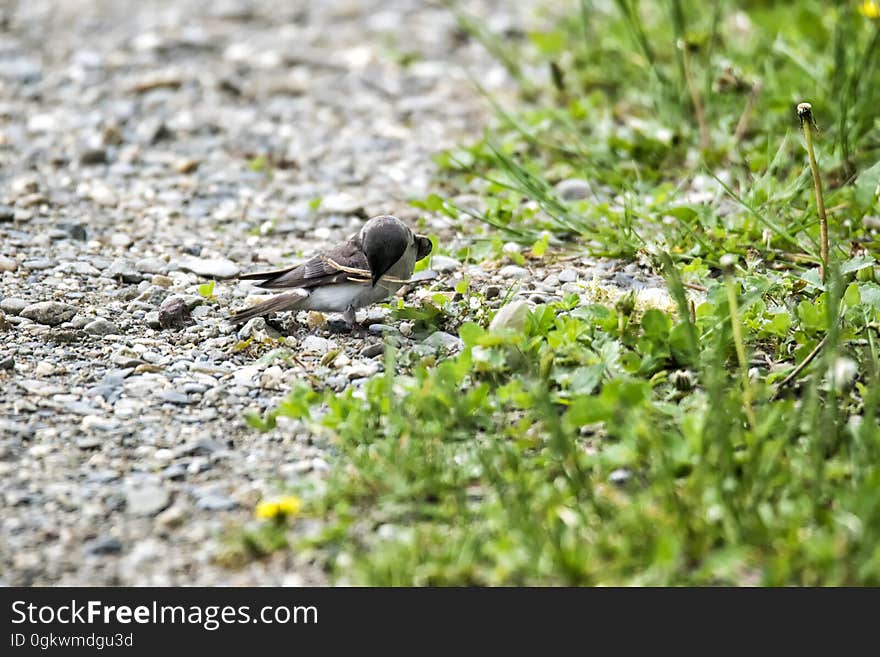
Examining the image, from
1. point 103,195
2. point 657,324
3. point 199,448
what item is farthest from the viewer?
point 103,195

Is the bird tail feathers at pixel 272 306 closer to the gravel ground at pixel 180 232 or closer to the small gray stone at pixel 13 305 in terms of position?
the gravel ground at pixel 180 232

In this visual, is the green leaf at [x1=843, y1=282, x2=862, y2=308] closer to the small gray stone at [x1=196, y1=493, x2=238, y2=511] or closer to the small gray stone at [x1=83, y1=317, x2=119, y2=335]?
the small gray stone at [x1=196, y1=493, x2=238, y2=511]

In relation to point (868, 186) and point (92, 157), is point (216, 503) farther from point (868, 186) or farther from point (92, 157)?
point (92, 157)

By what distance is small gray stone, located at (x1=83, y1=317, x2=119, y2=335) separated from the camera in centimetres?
449

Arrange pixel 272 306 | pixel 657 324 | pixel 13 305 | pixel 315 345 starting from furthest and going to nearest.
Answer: pixel 13 305
pixel 272 306
pixel 315 345
pixel 657 324

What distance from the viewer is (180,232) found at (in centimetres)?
577

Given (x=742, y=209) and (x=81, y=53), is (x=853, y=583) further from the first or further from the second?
(x=81, y=53)

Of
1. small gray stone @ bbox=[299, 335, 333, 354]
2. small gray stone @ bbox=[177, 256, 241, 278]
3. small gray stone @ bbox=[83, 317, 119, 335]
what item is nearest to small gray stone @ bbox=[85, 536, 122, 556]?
small gray stone @ bbox=[299, 335, 333, 354]

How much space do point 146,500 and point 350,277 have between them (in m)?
1.51

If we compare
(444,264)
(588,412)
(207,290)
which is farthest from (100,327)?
(588,412)
